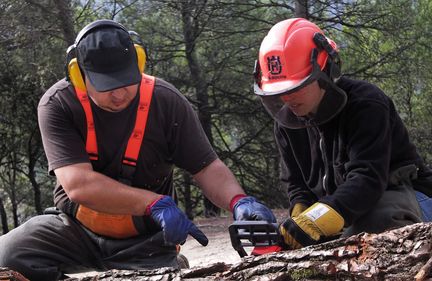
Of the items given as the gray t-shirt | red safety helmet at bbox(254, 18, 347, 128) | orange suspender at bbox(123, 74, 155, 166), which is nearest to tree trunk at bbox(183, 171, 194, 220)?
the gray t-shirt

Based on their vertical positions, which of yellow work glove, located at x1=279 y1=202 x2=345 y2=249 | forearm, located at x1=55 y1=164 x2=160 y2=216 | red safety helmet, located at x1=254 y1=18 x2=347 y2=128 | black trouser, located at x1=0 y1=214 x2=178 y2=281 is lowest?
black trouser, located at x1=0 y1=214 x2=178 y2=281

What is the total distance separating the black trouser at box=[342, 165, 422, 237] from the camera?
3.17 m

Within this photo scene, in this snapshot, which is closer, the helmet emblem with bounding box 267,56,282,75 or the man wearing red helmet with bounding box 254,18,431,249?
the man wearing red helmet with bounding box 254,18,431,249

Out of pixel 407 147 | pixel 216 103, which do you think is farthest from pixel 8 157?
pixel 407 147

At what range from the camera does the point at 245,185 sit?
46.7ft

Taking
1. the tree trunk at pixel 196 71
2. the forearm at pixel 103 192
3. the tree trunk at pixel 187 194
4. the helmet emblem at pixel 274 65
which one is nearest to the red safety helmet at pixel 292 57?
the helmet emblem at pixel 274 65

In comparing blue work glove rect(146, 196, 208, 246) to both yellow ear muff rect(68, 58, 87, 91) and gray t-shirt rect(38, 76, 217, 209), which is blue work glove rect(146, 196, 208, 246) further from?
yellow ear muff rect(68, 58, 87, 91)

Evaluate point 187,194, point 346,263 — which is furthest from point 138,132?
point 187,194

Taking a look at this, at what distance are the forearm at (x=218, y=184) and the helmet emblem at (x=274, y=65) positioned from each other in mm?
747

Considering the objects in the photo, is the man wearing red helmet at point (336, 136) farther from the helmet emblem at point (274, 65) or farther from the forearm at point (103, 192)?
the forearm at point (103, 192)

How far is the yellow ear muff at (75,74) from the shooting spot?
11.4 feet

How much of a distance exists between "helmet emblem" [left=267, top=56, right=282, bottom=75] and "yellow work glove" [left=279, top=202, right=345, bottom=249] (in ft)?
2.26

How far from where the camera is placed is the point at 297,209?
11.6 ft

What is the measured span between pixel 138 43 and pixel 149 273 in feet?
6.24
